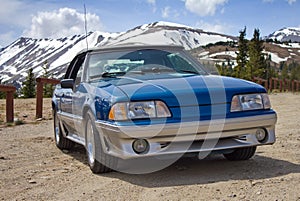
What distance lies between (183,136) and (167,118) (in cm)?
24

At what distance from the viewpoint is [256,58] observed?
212 feet

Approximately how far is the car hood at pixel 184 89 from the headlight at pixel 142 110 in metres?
0.05

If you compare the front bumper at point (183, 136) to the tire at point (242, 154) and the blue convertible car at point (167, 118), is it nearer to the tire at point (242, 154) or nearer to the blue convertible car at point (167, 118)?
the blue convertible car at point (167, 118)

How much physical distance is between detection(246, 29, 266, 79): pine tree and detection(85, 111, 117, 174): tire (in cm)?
5818

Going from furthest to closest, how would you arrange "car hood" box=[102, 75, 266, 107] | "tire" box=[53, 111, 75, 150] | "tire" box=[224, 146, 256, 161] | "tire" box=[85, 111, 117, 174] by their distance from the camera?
"tire" box=[53, 111, 75, 150] → "tire" box=[224, 146, 256, 161] → "tire" box=[85, 111, 117, 174] → "car hood" box=[102, 75, 266, 107]

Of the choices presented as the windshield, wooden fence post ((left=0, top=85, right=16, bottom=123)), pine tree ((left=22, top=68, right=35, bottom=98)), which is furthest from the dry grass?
pine tree ((left=22, top=68, right=35, bottom=98))

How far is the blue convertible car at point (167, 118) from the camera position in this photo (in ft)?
14.7

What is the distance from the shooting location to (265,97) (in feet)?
16.4

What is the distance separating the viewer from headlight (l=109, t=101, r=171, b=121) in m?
4.50

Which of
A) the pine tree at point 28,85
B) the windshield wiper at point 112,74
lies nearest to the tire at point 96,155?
the windshield wiper at point 112,74

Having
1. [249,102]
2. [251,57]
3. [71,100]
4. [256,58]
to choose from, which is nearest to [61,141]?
[71,100]

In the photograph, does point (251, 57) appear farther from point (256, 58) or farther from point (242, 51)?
point (242, 51)

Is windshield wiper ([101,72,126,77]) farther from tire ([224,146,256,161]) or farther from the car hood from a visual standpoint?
tire ([224,146,256,161])

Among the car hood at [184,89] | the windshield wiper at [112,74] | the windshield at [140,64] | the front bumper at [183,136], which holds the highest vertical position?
the windshield at [140,64]
